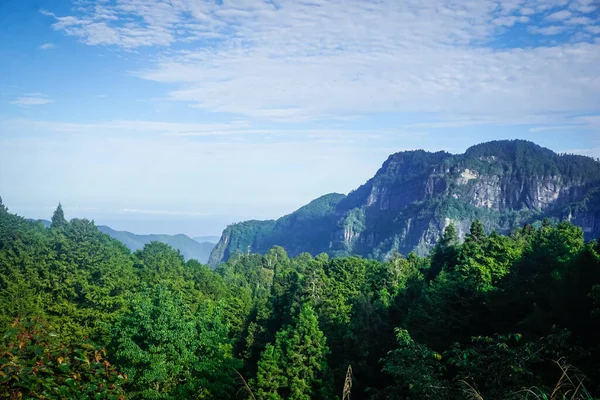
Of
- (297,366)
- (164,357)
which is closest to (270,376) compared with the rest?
(297,366)

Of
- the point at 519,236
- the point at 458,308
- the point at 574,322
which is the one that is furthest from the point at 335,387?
the point at 519,236

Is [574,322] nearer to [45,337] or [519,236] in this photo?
[45,337]

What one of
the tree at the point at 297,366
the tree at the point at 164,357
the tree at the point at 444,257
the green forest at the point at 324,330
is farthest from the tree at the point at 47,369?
the tree at the point at 444,257

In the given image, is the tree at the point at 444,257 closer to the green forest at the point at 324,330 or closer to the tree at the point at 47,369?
the green forest at the point at 324,330

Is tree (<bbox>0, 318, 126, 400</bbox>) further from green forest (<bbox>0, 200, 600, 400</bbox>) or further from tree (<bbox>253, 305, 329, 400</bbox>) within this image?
tree (<bbox>253, 305, 329, 400</bbox>)

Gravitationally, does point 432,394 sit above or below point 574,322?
below

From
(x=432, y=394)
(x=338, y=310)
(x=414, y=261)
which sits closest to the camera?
(x=432, y=394)

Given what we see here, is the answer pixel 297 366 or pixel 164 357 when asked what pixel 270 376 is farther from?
pixel 164 357

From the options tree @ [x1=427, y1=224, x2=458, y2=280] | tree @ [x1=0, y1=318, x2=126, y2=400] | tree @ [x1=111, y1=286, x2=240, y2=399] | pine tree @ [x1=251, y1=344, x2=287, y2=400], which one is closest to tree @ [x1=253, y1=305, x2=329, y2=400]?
pine tree @ [x1=251, y1=344, x2=287, y2=400]
